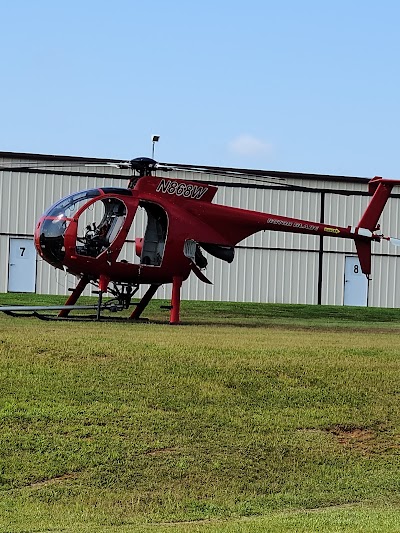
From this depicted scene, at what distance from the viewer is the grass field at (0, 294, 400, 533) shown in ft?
36.6

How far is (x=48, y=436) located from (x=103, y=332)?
19.7 ft

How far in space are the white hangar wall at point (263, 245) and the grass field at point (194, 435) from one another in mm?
23190

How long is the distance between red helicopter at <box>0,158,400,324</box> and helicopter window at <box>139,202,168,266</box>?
22 mm

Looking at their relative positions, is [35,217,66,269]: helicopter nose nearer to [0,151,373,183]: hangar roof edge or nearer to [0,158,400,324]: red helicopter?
[0,158,400,324]: red helicopter

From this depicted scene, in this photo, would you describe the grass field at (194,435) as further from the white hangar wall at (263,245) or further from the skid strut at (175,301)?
the white hangar wall at (263,245)

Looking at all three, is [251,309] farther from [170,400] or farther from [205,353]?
[170,400]

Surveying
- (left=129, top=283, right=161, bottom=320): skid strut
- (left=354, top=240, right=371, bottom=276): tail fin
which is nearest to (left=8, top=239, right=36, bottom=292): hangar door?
(left=129, top=283, right=161, bottom=320): skid strut

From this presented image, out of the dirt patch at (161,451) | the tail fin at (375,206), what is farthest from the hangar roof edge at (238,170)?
the dirt patch at (161,451)

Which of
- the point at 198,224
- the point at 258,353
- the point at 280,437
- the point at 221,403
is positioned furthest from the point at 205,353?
the point at 198,224

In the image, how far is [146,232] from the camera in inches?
920

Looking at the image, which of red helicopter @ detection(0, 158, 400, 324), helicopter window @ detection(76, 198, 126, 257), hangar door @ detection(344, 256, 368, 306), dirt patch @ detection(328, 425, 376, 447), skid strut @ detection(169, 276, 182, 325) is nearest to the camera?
dirt patch @ detection(328, 425, 376, 447)

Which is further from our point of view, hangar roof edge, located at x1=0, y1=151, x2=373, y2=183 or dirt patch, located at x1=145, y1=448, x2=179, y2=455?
hangar roof edge, located at x1=0, y1=151, x2=373, y2=183

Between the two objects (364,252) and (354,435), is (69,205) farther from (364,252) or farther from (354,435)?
(354,435)

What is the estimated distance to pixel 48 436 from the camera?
41.9 ft
